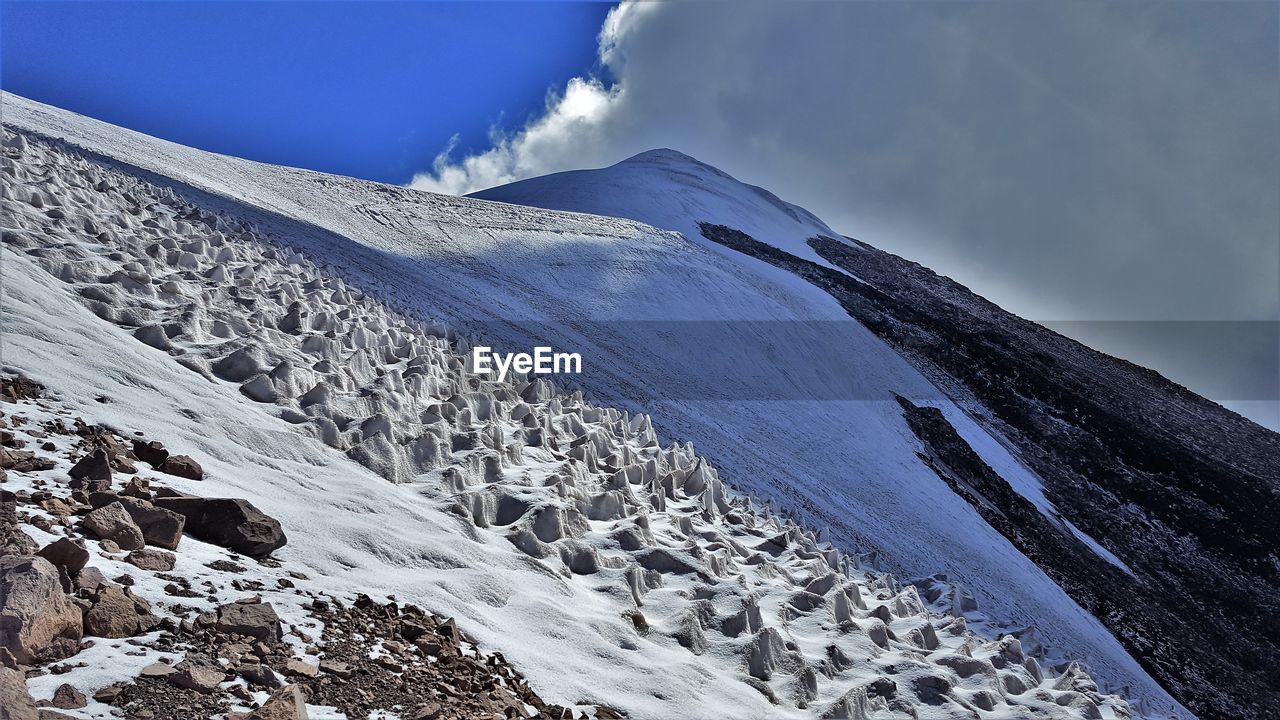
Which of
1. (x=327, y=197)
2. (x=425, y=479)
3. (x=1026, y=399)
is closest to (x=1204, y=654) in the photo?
(x=1026, y=399)

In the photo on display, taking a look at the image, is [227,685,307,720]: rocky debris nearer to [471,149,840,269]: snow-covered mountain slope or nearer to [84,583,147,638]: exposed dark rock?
[84,583,147,638]: exposed dark rock

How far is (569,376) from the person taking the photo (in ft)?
35.2

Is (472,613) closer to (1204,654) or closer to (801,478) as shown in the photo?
(801,478)

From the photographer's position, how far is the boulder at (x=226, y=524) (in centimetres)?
417

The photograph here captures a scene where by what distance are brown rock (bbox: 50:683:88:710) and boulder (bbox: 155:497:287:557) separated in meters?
1.26

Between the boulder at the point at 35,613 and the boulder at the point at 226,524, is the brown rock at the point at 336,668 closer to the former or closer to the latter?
the boulder at the point at 35,613

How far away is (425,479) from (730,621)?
2.26 metres

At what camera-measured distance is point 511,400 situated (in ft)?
27.0

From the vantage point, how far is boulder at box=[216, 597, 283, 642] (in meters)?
3.46

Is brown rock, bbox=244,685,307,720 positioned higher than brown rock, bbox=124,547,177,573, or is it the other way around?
brown rock, bbox=124,547,177,573

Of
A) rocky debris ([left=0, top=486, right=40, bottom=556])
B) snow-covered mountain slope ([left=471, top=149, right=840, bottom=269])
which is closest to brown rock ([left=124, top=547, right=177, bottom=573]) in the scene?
rocky debris ([left=0, top=486, right=40, bottom=556])

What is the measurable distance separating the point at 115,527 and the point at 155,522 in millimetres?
185

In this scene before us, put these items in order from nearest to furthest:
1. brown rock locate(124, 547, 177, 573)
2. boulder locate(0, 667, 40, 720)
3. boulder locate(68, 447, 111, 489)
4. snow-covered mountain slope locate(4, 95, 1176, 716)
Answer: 1. boulder locate(0, 667, 40, 720)
2. brown rock locate(124, 547, 177, 573)
3. boulder locate(68, 447, 111, 489)
4. snow-covered mountain slope locate(4, 95, 1176, 716)

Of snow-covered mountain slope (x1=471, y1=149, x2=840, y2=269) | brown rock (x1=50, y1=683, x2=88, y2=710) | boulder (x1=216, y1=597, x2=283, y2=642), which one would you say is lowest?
brown rock (x1=50, y1=683, x2=88, y2=710)
